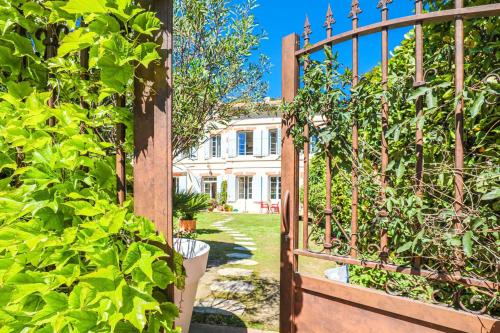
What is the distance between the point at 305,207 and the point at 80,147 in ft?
3.84

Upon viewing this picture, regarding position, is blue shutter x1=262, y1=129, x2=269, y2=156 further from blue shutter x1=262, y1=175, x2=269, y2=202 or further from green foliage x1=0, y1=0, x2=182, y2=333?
green foliage x1=0, y1=0, x2=182, y2=333

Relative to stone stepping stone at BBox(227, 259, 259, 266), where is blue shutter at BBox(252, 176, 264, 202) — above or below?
above

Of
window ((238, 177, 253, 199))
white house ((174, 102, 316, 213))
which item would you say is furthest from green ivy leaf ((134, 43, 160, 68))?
window ((238, 177, 253, 199))

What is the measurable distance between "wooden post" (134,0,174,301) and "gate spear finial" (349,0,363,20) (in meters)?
0.91

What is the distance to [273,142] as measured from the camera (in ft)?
58.0

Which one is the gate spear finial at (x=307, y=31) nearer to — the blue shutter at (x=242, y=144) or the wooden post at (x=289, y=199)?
the wooden post at (x=289, y=199)

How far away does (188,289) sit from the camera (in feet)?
7.51

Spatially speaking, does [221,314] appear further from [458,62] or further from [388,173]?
[458,62]

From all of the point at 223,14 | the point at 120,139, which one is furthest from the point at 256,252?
the point at 120,139

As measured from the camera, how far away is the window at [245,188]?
18.5 m

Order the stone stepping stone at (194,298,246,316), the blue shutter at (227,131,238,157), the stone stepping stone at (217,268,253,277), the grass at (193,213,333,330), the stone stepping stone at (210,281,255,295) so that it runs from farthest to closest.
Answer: the blue shutter at (227,131,238,157) → the stone stepping stone at (217,268,253,277) → the stone stepping stone at (210,281,255,295) → the stone stepping stone at (194,298,246,316) → the grass at (193,213,333,330)

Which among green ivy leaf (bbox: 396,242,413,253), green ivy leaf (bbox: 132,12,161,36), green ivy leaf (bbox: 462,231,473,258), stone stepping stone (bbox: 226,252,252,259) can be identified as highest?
green ivy leaf (bbox: 132,12,161,36)

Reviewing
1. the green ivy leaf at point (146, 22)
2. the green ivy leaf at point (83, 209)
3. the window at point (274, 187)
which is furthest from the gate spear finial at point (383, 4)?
the window at point (274, 187)

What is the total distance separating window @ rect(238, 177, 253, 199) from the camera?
18.5m
